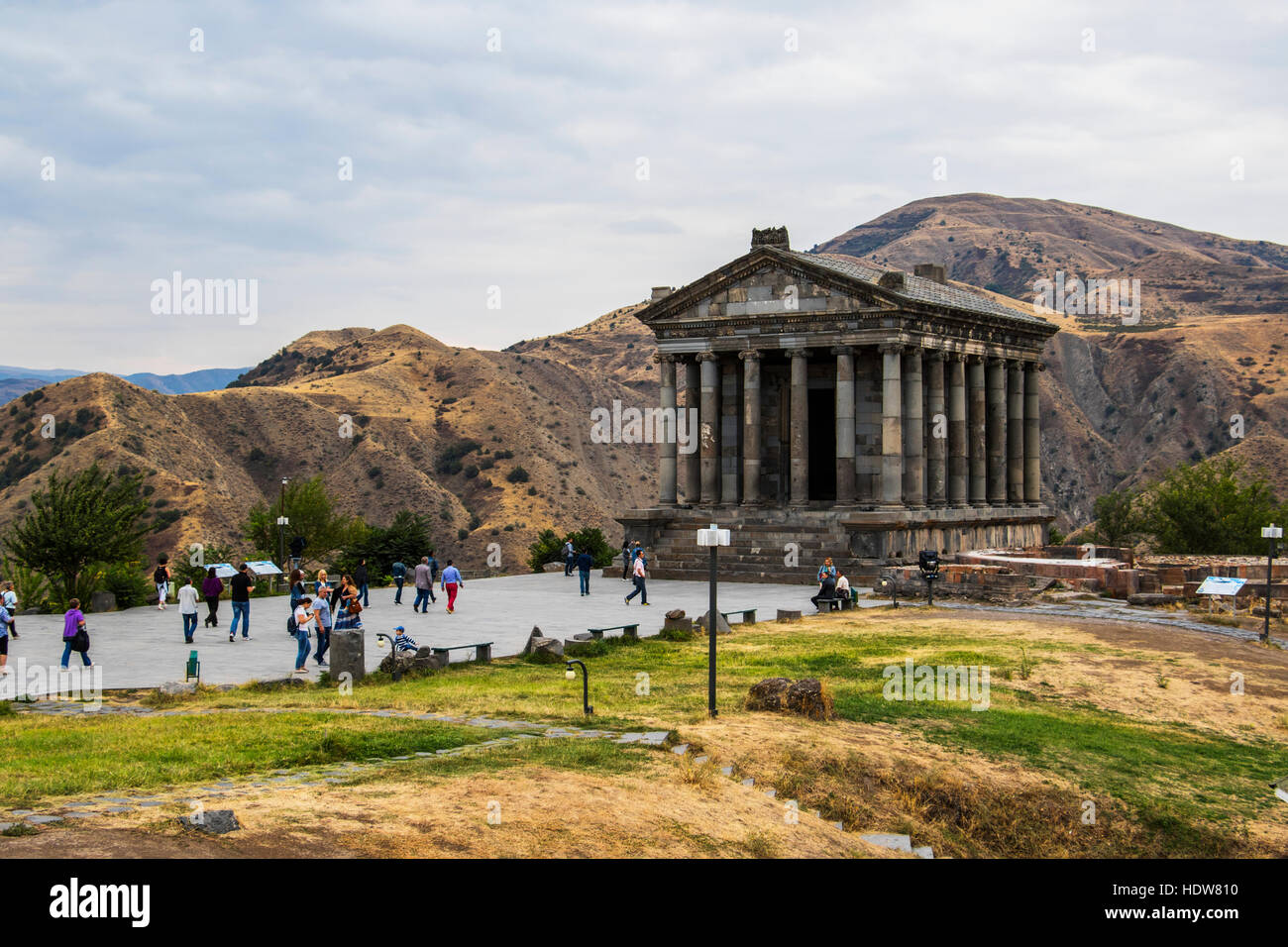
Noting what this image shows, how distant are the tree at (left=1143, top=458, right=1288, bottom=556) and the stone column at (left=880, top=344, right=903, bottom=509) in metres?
18.5

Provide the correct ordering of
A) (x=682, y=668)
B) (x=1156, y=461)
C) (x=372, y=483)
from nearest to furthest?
(x=682, y=668)
(x=372, y=483)
(x=1156, y=461)

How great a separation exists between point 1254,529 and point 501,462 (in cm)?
7089

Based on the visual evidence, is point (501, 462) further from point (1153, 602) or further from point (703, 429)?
point (1153, 602)

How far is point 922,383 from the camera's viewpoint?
46.0 m

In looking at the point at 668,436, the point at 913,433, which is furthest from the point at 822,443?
the point at 668,436

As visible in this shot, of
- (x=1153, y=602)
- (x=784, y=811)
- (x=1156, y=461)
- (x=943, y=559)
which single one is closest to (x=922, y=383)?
(x=943, y=559)

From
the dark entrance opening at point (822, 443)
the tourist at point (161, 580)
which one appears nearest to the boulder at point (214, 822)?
the tourist at point (161, 580)

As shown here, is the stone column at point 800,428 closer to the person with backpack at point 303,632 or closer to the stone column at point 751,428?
the stone column at point 751,428

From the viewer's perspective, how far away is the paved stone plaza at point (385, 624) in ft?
73.7

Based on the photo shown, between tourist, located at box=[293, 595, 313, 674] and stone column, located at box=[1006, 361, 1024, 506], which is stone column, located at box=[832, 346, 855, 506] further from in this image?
tourist, located at box=[293, 595, 313, 674]

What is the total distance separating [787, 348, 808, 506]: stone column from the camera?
44156 mm

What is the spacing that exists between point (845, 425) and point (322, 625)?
2607cm

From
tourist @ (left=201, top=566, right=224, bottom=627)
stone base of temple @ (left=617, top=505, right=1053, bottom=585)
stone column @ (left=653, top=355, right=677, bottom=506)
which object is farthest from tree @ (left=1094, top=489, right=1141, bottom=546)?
tourist @ (left=201, top=566, right=224, bottom=627)

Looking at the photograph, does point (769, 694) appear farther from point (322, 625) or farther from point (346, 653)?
point (322, 625)
